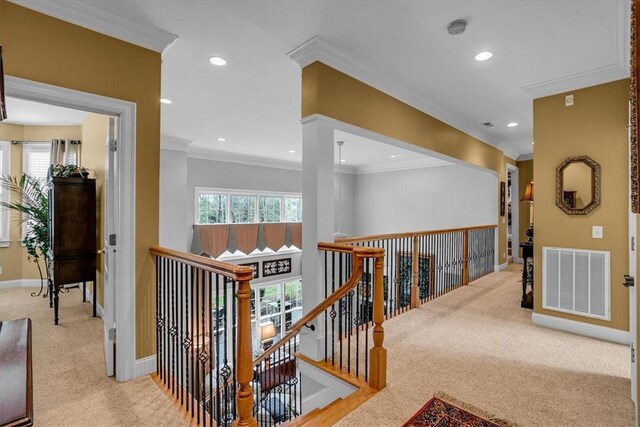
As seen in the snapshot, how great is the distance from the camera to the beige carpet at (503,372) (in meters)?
2.00

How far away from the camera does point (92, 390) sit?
2.22 metres

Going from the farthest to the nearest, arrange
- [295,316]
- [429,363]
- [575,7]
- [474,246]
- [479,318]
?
[295,316]
[474,246]
[479,318]
[429,363]
[575,7]

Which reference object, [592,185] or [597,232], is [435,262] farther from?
[592,185]

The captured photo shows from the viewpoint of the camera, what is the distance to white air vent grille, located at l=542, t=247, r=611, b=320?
316 centimetres

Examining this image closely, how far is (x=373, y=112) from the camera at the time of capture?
10.9 ft

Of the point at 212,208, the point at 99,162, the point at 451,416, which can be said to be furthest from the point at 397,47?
the point at 212,208

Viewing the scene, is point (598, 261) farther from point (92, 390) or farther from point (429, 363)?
point (92, 390)

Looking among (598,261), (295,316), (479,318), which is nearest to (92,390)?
(479,318)

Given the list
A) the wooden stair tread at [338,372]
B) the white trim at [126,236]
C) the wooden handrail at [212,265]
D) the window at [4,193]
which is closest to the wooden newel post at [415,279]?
the wooden stair tread at [338,372]

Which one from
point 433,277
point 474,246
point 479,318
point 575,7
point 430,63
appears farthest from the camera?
point 474,246

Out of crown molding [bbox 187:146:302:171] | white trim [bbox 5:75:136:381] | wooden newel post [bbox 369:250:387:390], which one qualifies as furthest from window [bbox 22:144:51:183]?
wooden newel post [bbox 369:250:387:390]

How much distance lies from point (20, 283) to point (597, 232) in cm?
801

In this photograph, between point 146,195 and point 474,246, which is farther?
point 474,246

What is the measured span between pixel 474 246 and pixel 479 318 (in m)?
2.54
